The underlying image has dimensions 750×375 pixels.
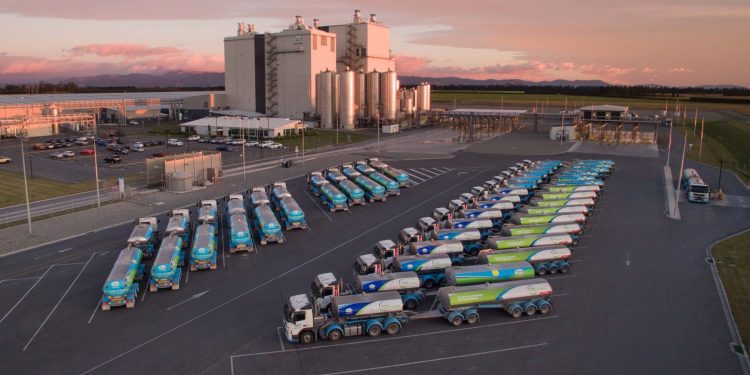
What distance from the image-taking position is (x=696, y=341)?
23797mm

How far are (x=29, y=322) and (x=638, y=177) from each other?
62.2 m

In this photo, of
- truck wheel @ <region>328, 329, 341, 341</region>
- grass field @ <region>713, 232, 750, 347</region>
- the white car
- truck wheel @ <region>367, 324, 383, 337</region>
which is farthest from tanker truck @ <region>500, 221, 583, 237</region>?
the white car

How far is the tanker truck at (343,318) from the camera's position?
939 inches

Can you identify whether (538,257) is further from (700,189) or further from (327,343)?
(700,189)

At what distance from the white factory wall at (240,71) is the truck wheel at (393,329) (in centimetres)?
Result: 10763

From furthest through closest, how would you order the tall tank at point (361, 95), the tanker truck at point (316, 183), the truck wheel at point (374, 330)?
the tall tank at point (361, 95) → the tanker truck at point (316, 183) → the truck wheel at point (374, 330)

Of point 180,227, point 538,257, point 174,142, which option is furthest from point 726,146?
point 180,227

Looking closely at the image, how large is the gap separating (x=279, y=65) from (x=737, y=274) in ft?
341

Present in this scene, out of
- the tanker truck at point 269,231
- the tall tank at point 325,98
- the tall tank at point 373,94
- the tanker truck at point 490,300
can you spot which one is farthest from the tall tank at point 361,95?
the tanker truck at point 490,300

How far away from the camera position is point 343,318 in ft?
80.5

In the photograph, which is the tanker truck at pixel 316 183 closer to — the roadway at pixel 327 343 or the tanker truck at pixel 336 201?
the tanker truck at pixel 336 201

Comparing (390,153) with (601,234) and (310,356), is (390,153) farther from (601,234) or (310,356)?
(310,356)

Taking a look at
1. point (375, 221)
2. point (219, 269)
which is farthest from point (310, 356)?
point (375, 221)

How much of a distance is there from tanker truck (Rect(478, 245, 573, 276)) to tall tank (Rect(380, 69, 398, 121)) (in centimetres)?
9353
